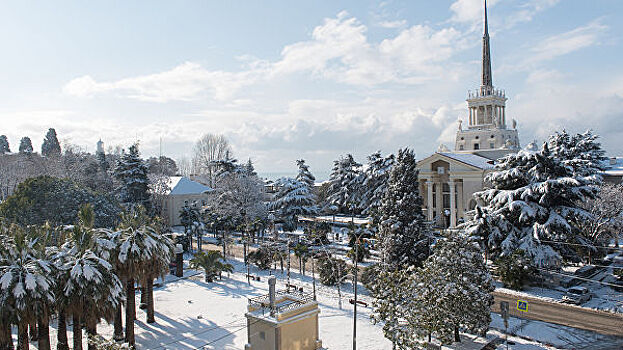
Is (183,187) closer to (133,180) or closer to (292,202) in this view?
(133,180)

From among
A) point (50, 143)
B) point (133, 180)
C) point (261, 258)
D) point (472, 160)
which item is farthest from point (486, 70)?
point (50, 143)

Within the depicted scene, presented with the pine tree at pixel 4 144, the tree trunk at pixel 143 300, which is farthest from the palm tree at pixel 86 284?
the pine tree at pixel 4 144

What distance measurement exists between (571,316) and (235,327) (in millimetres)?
17601

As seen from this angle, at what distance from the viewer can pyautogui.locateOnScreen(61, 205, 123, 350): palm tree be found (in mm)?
15852

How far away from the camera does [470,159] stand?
4778 centimetres

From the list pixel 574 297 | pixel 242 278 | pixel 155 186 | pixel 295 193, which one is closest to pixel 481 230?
pixel 574 297

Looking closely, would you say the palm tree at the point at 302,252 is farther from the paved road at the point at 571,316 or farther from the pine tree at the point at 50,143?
the pine tree at the point at 50,143

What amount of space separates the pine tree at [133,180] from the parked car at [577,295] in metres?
42.1

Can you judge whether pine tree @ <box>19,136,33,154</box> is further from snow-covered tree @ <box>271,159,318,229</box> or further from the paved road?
the paved road

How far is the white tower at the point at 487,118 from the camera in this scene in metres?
64.1

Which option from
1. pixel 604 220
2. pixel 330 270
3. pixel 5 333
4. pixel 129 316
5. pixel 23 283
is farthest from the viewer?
pixel 604 220

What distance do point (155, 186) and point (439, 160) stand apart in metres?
33.2

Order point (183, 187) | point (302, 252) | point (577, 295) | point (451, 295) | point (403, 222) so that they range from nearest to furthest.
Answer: point (451, 295)
point (577, 295)
point (403, 222)
point (302, 252)
point (183, 187)

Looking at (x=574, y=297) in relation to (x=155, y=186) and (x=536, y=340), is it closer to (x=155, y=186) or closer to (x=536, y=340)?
(x=536, y=340)
